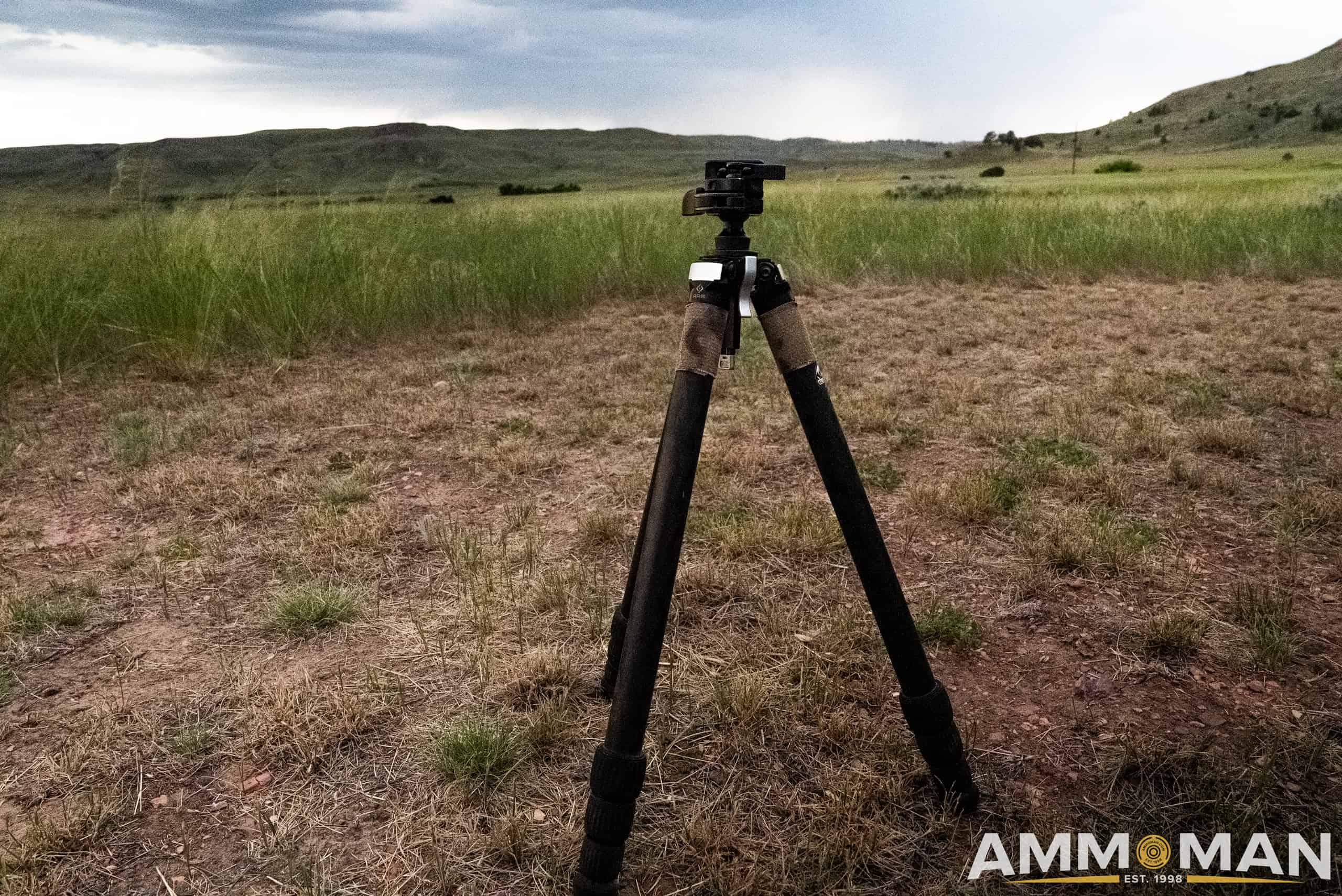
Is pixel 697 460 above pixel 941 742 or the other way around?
above

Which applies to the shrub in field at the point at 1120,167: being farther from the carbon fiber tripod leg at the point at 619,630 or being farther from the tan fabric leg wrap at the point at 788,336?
the tan fabric leg wrap at the point at 788,336

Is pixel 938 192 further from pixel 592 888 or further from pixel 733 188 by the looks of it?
pixel 592 888

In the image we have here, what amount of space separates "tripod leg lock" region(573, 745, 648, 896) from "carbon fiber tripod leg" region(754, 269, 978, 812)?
582mm

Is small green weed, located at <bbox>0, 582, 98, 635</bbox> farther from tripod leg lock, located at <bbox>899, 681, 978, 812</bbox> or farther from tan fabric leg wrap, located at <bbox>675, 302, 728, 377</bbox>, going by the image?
tripod leg lock, located at <bbox>899, 681, 978, 812</bbox>

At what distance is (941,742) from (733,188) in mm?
1255

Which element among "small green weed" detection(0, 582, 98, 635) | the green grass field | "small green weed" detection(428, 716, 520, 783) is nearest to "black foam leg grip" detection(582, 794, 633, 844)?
"small green weed" detection(428, 716, 520, 783)

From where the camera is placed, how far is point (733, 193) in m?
1.53

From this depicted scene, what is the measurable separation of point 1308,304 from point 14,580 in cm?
969

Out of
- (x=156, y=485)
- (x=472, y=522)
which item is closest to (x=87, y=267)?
(x=156, y=485)

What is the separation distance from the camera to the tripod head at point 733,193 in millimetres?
1535

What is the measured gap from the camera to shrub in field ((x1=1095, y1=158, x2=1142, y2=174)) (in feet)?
75.4

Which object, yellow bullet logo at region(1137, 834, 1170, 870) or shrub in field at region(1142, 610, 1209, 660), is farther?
shrub in field at region(1142, 610, 1209, 660)

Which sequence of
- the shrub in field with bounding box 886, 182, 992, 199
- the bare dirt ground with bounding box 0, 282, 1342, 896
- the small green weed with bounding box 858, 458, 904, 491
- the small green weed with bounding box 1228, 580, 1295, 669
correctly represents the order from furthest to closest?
the shrub in field with bounding box 886, 182, 992, 199, the small green weed with bounding box 858, 458, 904, 491, the small green weed with bounding box 1228, 580, 1295, 669, the bare dirt ground with bounding box 0, 282, 1342, 896
